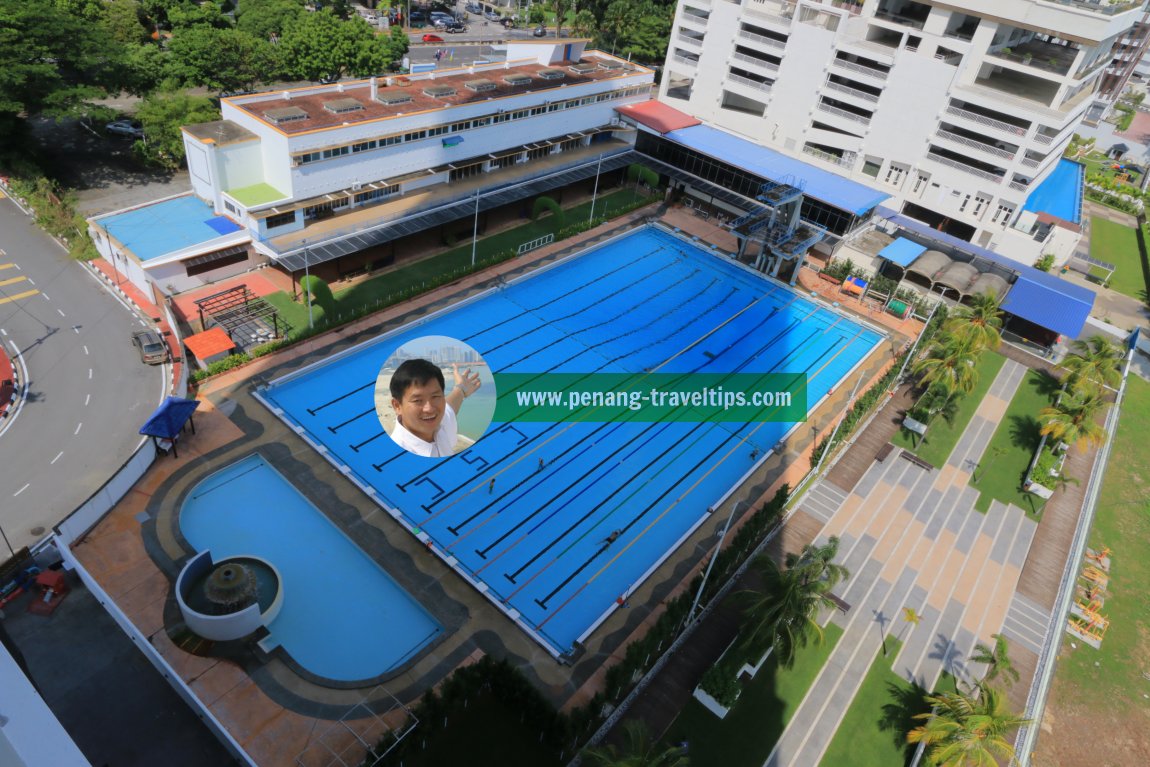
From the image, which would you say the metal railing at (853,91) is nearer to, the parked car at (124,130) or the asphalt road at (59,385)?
the asphalt road at (59,385)

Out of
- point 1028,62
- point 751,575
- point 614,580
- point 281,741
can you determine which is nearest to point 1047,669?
point 751,575

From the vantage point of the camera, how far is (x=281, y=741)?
81.9 ft

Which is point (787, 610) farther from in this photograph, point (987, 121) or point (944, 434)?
point (987, 121)

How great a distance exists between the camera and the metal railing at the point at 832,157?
2707 inches

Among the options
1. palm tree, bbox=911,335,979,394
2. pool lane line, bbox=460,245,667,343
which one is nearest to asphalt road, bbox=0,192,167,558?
pool lane line, bbox=460,245,667,343

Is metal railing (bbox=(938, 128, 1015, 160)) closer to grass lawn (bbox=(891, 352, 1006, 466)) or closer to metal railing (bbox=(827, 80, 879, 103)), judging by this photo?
metal railing (bbox=(827, 80, 879, 103))

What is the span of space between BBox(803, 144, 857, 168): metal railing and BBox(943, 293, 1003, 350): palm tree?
2089 cm

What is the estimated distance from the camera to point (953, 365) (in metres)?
45.1

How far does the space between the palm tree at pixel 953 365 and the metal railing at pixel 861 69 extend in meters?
30.3

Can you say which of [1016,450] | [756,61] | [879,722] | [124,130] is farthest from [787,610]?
[124,130]

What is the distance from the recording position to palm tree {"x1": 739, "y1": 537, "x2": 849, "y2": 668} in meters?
27.5

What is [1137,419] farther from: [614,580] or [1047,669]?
[614,580]

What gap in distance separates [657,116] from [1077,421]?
45018mm

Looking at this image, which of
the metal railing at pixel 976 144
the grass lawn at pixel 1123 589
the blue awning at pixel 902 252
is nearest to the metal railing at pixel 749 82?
the metal railing at pixel 976 144
